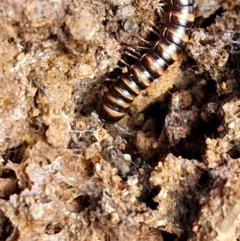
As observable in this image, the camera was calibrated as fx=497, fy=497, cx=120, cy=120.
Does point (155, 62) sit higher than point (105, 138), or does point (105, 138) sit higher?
point (155, 62)

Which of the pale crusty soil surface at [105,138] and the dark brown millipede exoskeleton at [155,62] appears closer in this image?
the pale crusty soil surface at [105,138]

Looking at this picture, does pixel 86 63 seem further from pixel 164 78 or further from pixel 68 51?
pixel 164 78

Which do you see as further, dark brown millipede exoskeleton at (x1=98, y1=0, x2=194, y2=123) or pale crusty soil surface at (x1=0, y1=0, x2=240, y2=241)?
dark brown millipede exoskeleton at (x1=98, y1=0, x2=194, y2=123)

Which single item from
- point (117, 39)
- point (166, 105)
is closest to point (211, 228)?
point (166, 105)
